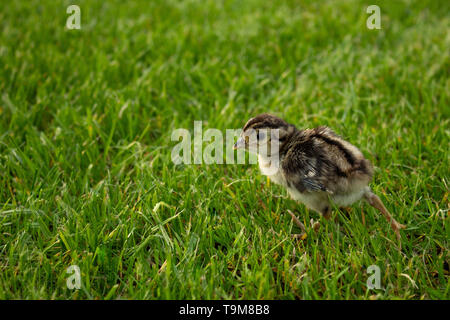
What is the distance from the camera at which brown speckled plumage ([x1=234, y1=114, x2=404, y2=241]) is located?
130 inches

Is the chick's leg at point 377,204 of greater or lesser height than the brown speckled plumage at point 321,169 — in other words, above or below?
below

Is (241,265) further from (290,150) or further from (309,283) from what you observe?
(290,150)

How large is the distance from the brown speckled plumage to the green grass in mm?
180

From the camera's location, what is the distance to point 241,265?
315 centimetres

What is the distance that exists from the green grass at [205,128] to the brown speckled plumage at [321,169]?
0.59 feet

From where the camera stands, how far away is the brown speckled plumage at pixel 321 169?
3.30 meters

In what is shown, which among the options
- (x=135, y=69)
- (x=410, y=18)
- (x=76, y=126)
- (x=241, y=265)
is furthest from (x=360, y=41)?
(x=241, y=265)
